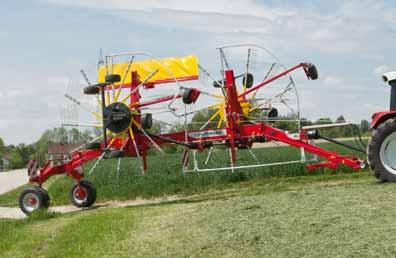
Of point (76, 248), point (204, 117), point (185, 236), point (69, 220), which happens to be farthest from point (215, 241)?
point (204, 117)

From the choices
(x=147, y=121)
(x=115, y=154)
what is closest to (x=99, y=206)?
(x=115, y=154)

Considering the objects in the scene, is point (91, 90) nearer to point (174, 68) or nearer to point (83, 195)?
point (174, 68)

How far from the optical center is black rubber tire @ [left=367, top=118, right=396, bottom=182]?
406 inches

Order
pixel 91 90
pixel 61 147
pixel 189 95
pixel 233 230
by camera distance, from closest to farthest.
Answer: pixel 233 230
pixel 189 95
pixel 91 90
pixel 61 147

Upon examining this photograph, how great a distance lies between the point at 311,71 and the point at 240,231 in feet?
19.8

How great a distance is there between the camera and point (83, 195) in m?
13.9

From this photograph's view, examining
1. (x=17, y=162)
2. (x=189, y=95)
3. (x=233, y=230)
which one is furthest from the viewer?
(x=17, y=162)

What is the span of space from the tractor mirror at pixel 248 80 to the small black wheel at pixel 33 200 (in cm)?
507

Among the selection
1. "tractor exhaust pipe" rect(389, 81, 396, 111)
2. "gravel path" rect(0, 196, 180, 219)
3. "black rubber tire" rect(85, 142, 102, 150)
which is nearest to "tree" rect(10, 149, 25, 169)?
"gravel path" rect(0, 196, 180, 219)

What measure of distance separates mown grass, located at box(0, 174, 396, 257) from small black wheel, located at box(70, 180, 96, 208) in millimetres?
2751

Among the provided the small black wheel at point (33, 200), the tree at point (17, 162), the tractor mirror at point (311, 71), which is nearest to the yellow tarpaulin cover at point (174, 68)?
the tractor mirror at point (311, 71)

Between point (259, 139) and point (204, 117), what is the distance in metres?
1.59

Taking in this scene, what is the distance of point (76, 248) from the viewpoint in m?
8.02

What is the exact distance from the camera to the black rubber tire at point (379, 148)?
Answer: 406 inches
